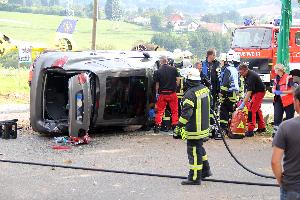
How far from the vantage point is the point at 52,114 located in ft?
44.3

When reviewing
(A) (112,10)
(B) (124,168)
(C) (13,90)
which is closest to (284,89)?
(B) (124,168)

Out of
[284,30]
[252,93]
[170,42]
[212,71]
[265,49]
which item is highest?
[284,30]

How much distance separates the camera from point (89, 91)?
11977 millimetres

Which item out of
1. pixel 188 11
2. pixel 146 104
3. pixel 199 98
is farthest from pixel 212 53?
pixel 188 11

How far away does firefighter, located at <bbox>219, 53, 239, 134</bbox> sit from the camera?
12383 millimetres

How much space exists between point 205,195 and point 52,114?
21.0 feet

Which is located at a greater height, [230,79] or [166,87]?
[230,79]

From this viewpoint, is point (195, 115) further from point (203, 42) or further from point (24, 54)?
point (203, 42)

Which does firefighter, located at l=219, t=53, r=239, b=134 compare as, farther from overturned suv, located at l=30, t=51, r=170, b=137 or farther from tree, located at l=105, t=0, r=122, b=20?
tree, located at l=105, t=0, r=122, b=20

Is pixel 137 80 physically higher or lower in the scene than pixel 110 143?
higher

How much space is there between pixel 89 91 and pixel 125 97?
4.66 feet

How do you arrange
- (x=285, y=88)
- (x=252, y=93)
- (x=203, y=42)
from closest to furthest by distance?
(x=285, y=88) → (x=252, y=93) → (x=203, y=42)

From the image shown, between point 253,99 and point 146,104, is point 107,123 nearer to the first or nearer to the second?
point 146,104

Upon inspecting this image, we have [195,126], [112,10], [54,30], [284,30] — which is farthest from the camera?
[112,10]
